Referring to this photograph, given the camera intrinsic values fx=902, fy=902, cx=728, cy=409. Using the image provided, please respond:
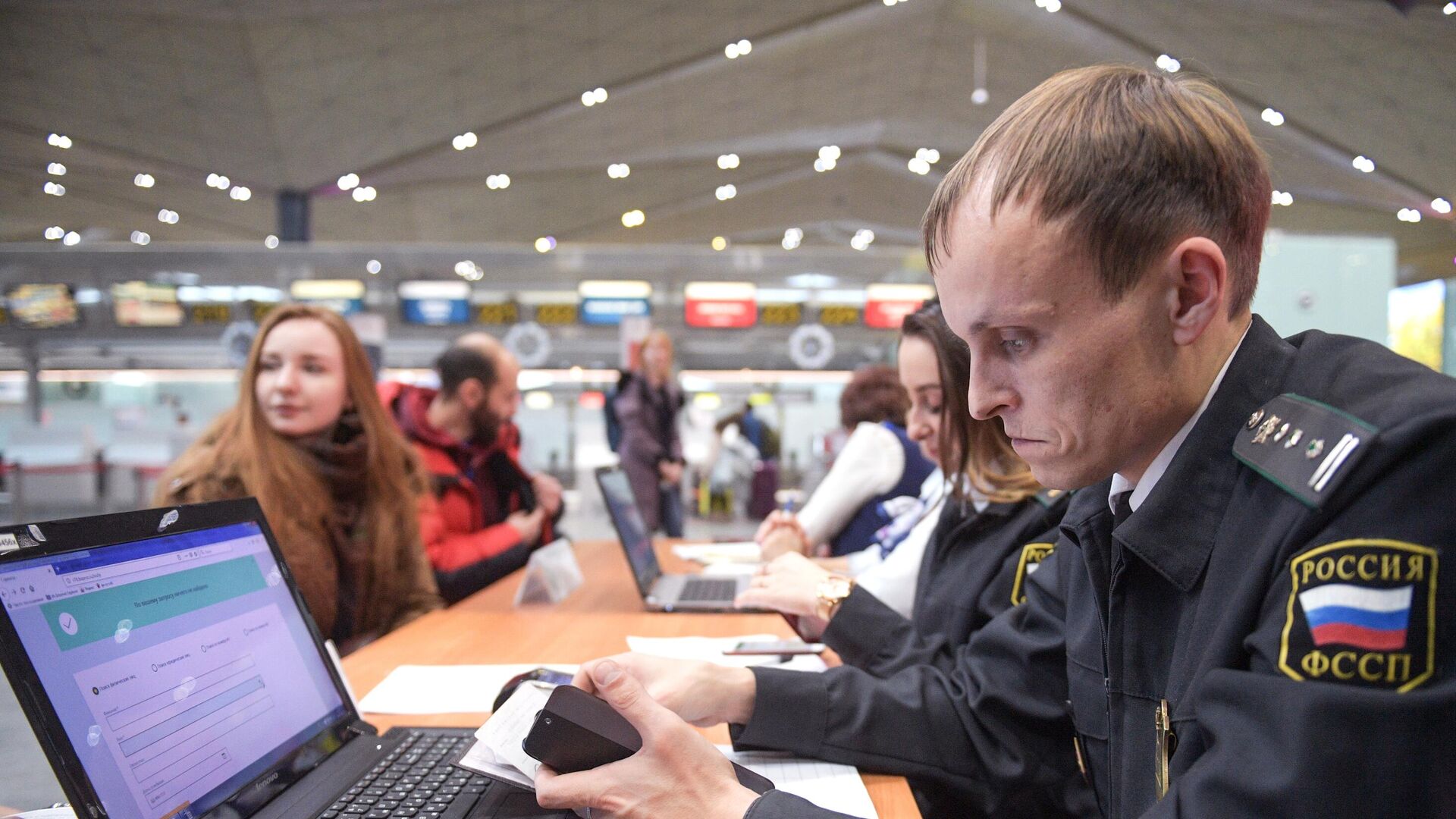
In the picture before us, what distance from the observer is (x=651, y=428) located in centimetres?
562

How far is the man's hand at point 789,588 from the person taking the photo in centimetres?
154

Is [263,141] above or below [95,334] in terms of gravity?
above

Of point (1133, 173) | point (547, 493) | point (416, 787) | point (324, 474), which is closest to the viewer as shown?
point (1133, 173)

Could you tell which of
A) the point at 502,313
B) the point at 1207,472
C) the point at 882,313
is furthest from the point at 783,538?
the point at 502,313

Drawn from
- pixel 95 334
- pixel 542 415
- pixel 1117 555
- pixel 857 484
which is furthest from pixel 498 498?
pixel 542 415

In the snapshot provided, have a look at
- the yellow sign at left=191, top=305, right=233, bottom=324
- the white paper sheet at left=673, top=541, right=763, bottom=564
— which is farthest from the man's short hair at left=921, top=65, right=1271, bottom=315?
the yellow sign at left=191, top=305, right=233, bottom=324

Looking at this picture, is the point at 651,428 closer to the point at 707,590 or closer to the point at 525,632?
the point at 707,590

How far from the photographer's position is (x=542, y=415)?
11.6 meters

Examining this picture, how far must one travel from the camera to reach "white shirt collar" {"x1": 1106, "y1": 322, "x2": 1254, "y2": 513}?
2.54 ft

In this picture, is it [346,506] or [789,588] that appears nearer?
[789,588]

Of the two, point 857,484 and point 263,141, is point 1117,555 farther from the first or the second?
point 263,141

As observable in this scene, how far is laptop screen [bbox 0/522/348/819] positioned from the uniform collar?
0.87 meters

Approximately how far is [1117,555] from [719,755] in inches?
16.5

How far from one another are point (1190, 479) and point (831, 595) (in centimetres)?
80
